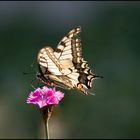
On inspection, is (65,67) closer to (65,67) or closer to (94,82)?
(65,67)

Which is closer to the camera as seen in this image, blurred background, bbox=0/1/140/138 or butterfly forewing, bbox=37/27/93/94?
butterfly forewing, bbox=37/27/93/94

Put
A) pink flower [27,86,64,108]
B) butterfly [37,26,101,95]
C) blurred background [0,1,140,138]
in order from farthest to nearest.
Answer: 1. blurred background [0,1,140,138]
2. butterfly [37,26,101,95]
3. pink flower [27,86,64,108]

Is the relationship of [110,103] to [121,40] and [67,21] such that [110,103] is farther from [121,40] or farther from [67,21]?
[67,21]

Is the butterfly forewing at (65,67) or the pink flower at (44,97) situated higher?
the butterfly forewing at (65,67)

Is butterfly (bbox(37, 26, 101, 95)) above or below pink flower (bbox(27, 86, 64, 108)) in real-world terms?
above

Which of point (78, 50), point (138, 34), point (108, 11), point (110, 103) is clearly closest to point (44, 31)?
point (108, 11)

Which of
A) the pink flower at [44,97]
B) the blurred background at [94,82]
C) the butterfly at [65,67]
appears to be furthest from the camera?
the blurred background at [94,82]
